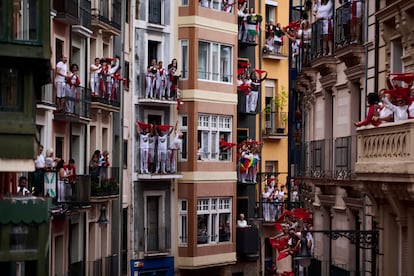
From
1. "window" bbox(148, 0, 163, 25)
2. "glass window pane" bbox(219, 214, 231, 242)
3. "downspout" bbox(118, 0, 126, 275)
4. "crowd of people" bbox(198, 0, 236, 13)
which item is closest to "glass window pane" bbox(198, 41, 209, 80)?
"crowd of people" bbox(198, 0, 236, 13)

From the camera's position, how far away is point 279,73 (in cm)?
5919

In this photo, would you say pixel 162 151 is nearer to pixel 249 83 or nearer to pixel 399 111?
pixel 249 83

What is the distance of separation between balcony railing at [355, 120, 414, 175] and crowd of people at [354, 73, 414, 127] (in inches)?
10.7

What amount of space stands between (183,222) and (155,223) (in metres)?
1.15

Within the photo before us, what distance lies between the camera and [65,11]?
37781mm

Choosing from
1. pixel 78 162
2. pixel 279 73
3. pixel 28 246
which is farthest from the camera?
pixel 279 73

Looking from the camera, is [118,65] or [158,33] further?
[158,33]

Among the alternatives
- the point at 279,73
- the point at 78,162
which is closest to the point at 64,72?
the point at 78,162

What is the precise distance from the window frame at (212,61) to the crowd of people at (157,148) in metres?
2.86

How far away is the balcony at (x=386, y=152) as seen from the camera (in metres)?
25.4

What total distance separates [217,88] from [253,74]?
4132mm

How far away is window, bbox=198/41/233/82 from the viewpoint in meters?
51.2

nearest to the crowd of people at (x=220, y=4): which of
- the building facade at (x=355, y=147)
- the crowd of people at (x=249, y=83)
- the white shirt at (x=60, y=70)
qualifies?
the crowd of people at (x=249, y=83)

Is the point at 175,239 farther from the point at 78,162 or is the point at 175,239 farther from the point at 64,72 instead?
the point at 64,72
